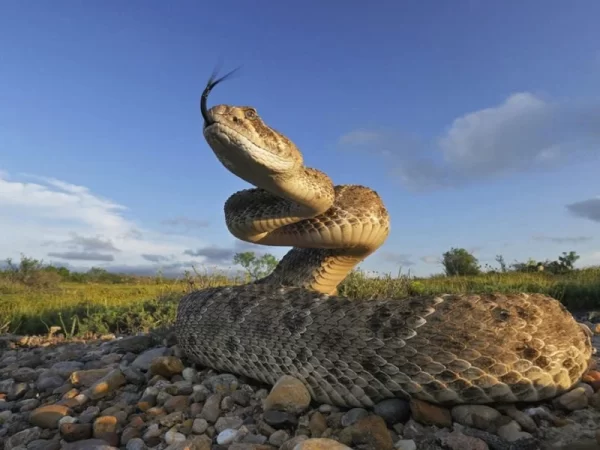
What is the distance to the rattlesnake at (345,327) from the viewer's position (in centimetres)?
398

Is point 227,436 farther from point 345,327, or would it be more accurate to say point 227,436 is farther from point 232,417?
point 345,327

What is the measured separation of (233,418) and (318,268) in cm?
328

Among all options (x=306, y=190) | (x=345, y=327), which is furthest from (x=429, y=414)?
(x=306, y=190)

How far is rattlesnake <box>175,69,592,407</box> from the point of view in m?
3.98

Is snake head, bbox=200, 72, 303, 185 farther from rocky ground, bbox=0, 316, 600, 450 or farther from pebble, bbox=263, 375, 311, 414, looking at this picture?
pebble, bbox=263, 375, 311, 414

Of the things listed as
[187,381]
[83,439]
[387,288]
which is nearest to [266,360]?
[187,381]

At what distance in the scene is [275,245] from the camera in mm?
7379

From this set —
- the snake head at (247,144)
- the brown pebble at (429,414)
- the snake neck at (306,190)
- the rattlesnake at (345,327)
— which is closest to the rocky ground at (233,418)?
the brown pebble at (429,414)

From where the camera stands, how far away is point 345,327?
14.6ft

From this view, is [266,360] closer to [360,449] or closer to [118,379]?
[360,449]

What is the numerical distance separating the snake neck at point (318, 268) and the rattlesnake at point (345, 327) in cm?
47

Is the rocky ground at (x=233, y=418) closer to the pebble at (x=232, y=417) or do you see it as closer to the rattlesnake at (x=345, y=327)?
the pebble at (x=232, y=417)

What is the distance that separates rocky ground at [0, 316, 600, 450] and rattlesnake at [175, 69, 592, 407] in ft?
0.55

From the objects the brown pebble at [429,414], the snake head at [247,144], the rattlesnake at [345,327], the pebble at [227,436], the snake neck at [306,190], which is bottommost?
the pebble at [227,436]
